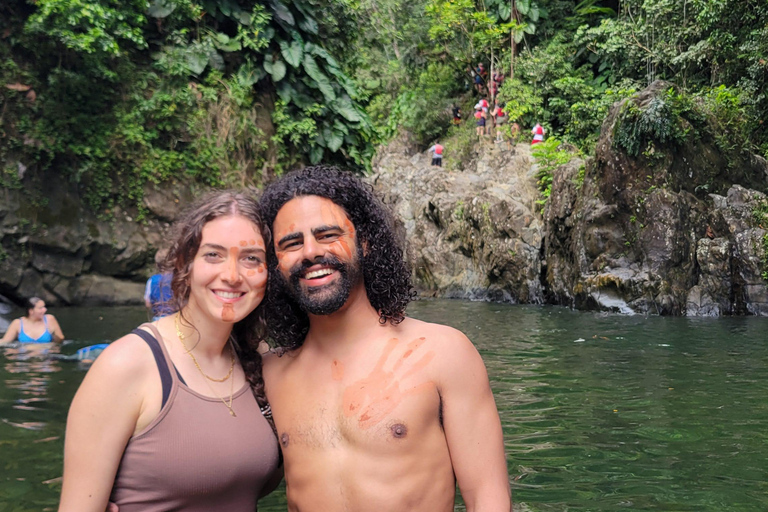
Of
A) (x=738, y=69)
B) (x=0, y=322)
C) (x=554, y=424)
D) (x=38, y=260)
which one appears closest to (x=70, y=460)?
(x=554, y=424)

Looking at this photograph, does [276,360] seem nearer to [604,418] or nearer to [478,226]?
[604,418]

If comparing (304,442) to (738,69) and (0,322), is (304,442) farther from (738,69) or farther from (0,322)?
(738,69)

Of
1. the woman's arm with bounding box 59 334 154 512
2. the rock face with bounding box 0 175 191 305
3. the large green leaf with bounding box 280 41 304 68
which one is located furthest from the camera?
the large green leaf with bounding box 280 41 304 68

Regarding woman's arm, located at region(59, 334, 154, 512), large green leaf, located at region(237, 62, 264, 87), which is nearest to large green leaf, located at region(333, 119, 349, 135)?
large green leaf, located at region(237, 62, 264, 87)

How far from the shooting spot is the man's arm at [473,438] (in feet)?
8.18

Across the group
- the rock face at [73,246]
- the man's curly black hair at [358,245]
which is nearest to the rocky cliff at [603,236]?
the rock face at [73,246]

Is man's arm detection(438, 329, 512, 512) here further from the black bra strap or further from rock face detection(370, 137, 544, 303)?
rock face detection(370, 137, 544, 303)

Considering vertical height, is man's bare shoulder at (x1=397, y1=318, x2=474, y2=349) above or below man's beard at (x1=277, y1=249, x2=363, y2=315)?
below

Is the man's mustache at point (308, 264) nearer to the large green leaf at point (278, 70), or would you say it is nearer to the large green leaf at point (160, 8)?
the large green leaf at point (278, 70)

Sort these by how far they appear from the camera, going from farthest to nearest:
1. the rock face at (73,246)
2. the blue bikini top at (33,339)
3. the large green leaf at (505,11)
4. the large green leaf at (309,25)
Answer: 1. the large green leaf at (505,11)
2. the large green leaf at (309,25)
3. the rock face at (73,246)
4. the blue bikini top at (33,339)

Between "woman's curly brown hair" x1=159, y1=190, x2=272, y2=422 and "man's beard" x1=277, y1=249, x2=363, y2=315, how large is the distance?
15 cm

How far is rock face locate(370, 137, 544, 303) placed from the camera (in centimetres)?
1961

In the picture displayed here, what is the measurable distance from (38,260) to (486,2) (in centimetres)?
2023

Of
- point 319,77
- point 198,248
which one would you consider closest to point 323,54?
point 319,77
